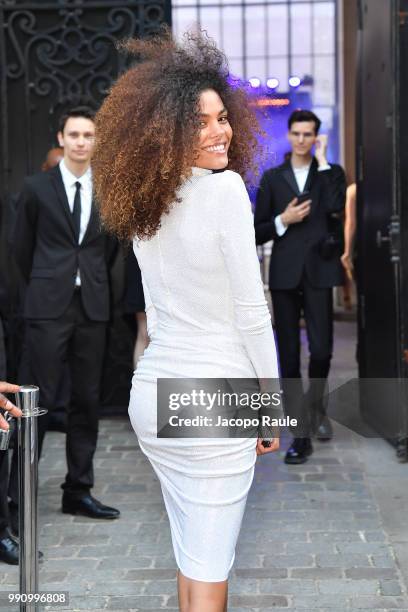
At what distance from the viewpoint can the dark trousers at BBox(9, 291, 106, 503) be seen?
4961 mm

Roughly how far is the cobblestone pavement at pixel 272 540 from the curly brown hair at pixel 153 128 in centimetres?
193

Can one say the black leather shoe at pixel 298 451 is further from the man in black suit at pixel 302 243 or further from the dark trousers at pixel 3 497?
the dark trousers at pixel 3 497

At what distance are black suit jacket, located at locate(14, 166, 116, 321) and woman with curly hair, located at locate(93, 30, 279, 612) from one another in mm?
2307

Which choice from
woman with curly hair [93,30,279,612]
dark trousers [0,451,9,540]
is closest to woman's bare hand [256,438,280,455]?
woman with curly hair [93,30,279,612]

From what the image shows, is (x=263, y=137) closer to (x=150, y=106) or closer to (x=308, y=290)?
(x=150, y=106)

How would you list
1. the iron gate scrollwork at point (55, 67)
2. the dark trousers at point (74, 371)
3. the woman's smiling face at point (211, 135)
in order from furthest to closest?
the iron gate scrollwork at point (55, 67)
the dark trousers at point (74, 371)
the woman's smiling face at point (211, 135)

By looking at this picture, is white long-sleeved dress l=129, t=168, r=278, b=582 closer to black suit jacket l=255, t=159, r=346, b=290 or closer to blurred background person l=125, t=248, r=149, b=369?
black suit jacket l=255, t=159, r=346, b=290

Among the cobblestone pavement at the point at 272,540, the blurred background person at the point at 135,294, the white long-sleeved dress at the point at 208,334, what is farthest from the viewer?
the blurred background person at the point at 135,294

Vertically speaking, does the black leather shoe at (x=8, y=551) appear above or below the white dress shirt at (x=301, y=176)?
below

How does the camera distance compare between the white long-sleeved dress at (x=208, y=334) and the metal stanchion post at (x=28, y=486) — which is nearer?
the white long-sleeved dress at (x=208, y=334)

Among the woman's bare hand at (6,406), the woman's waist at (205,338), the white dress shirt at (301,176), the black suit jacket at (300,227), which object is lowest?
the woman's bare hand at (6,406)

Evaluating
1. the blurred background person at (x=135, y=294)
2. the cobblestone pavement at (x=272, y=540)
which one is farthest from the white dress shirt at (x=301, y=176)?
the cobblestone pavement at (x=272, y=540)

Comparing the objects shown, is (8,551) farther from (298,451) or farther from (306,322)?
(306,322)

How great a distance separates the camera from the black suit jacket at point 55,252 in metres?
4.96
